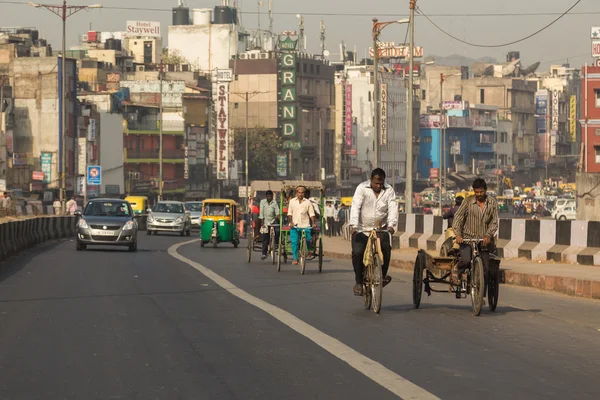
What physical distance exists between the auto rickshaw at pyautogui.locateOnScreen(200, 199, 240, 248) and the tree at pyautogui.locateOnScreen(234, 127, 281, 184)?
4277 inches

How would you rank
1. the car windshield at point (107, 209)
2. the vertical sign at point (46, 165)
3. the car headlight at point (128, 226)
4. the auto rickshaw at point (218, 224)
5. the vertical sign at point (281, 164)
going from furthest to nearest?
1. the vertical sign at point (281, 164)
2. the vertical sign at point (46, 165)
3. the auto rickshaw at point (218, 224)
4. the car windshield at point (107, 209)
5. the car headlight at point (128, 226)

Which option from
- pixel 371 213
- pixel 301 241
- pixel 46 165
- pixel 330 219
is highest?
pixel 46 165

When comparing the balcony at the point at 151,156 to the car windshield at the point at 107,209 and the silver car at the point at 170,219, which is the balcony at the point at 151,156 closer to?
the silver car at the point at 170,219

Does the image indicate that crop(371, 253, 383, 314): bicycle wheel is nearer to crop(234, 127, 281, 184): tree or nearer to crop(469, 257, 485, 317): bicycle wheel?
crop(469, 257, 485, 317): bicycle wheel

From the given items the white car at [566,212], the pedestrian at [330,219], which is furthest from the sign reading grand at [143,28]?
the pedestrian at [330,219]

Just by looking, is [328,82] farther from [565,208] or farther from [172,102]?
[565,208]

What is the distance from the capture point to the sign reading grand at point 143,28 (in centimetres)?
19588

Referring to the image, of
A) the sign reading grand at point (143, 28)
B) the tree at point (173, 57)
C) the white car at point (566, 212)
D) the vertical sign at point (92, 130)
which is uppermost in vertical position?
the sign reading grand at point (143, 28)

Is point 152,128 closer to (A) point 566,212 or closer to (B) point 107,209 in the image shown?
(A) point 566,212

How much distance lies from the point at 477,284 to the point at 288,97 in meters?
153

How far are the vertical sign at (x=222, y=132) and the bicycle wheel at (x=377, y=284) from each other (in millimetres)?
125671

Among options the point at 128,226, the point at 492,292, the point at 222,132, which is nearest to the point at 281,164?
the point at 222,132

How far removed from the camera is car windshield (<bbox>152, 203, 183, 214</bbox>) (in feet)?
196

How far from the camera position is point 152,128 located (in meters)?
134
